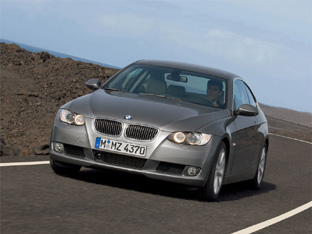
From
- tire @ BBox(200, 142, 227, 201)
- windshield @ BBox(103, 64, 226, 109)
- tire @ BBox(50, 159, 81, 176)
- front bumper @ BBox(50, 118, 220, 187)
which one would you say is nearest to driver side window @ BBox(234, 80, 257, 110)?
windshield @ BBox(103, 64, 226, 109)

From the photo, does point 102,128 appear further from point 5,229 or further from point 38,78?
point 38,78

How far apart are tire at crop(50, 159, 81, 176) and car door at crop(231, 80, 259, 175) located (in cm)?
202

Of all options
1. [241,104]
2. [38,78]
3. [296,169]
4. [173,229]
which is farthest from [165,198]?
[38,78]

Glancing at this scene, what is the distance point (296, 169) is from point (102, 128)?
885cm

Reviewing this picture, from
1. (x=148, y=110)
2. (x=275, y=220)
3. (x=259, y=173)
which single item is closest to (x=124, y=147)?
(x=148, y=110)

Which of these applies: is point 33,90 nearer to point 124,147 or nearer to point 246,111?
point 246,111

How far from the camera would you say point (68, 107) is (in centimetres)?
886

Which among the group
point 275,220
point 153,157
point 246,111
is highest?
point 246,111

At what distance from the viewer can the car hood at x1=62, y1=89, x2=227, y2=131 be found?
27.8 ft

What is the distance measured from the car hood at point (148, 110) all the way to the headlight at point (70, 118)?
0.05 m

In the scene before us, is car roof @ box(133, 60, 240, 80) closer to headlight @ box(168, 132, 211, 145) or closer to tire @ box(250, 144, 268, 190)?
tire @ box(250, 144, 268, 190)

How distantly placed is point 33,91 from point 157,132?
57.5ft

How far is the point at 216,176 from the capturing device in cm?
902

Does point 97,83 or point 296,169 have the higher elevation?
point 97,83
